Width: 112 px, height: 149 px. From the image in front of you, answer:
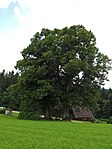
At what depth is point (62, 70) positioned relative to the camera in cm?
6281

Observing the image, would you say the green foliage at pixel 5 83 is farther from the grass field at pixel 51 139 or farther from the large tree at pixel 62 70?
the grass field at pixel 51 139

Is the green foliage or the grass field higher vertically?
the green foliage

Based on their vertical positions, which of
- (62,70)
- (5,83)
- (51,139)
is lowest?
(51,139)

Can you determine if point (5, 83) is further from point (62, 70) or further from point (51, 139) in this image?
point (51, 139)

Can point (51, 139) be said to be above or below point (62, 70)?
below

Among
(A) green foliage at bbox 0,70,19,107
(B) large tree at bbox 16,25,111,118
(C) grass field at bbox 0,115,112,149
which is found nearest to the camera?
(C) grass field at bbox 0,115,112,149

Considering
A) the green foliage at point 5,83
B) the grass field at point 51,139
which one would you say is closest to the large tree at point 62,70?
the grass field at point 51,139

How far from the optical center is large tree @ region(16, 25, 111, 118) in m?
61.0

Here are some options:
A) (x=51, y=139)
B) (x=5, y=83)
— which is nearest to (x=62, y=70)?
(x=51, y=139)

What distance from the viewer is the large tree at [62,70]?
6097 cm

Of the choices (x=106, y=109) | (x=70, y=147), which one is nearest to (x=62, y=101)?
(x=70, y=147)

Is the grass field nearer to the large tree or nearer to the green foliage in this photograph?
the large tree

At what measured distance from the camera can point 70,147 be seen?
18.5m

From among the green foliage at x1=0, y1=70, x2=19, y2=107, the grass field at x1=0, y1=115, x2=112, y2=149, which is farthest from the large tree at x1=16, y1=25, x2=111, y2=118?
the green foliage at x1=0, y1=70, x2=19, y2=107
